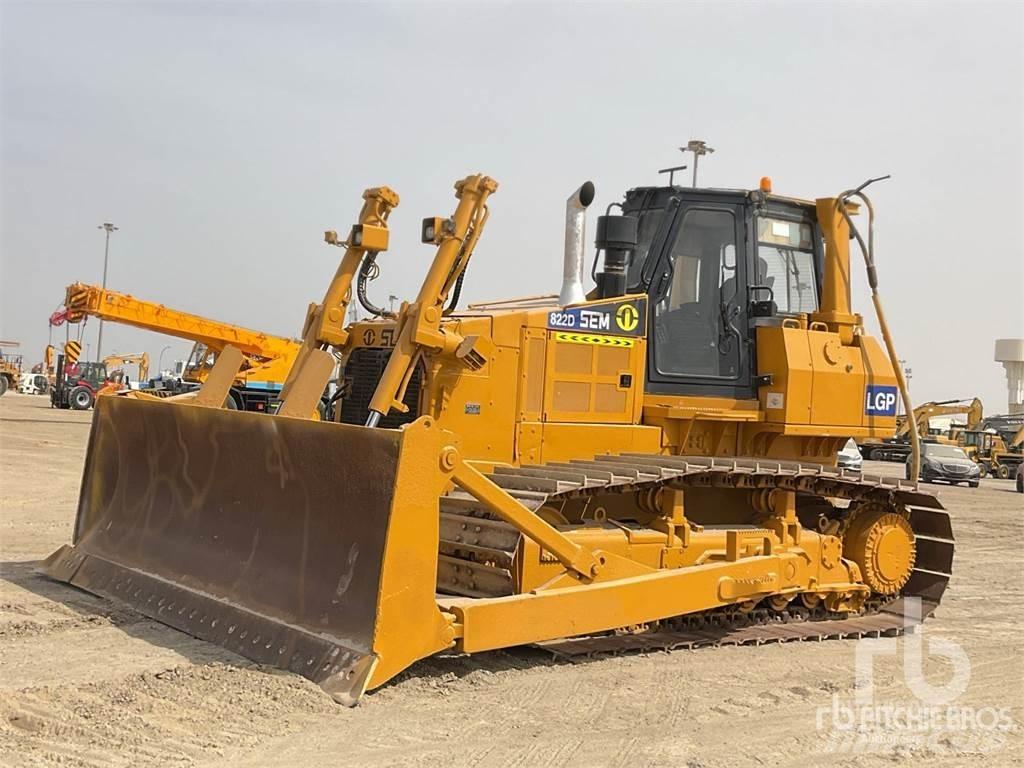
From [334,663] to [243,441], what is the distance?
165 centimetres

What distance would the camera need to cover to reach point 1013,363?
7125 cm

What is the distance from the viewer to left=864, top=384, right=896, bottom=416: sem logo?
25.5 ft

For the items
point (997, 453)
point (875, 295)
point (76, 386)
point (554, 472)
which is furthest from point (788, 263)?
point (76, 386)

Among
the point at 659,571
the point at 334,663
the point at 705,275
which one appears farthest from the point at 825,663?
the point at 334,663

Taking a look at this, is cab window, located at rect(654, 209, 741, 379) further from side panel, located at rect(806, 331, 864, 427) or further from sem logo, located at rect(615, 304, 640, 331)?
side panel, located at rect(806, 331, 864, 427)

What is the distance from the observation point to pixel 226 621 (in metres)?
5.85

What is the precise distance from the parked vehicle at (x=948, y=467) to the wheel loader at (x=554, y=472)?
21921 mm

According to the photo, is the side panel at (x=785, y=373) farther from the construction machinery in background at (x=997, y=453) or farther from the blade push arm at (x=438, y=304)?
the construction machinery in background at (x=997, y=453)

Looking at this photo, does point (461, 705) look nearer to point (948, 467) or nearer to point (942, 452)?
point (948, 467)

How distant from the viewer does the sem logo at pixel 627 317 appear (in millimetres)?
7035

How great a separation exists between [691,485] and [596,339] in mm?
1160

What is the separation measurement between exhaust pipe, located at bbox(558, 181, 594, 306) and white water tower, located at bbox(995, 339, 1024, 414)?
2804 inches

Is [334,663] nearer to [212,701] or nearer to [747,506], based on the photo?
[212,701]

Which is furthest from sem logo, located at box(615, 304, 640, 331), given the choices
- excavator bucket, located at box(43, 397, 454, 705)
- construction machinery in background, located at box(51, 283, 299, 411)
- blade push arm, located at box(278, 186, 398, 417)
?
construction machinery in background, located at box(51, 283, 299, 411)
